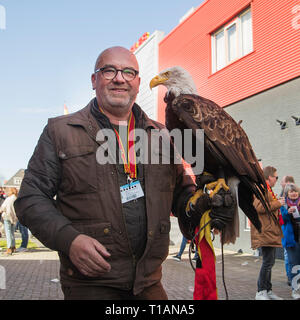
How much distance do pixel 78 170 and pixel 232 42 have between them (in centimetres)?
1140

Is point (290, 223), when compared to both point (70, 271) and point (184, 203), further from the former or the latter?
point (70, 271)

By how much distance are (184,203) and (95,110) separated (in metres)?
0.90

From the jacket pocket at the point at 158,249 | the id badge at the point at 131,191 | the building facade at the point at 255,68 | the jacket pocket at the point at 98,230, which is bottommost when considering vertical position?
the jacket pocket at the point at 158,249

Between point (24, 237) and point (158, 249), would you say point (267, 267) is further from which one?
point (24, 237)

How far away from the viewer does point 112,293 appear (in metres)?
1.97

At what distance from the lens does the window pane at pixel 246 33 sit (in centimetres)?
1119

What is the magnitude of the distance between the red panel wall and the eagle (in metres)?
7.75

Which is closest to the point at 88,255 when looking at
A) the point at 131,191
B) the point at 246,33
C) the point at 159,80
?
the point at 131,191

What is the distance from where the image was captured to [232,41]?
12.0 metres

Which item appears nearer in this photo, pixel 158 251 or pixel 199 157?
pixel 158 251

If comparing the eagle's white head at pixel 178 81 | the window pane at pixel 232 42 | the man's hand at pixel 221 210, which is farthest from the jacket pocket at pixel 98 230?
the window pane at pixel 232 42

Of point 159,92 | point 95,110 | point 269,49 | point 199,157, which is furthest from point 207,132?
point 159,92

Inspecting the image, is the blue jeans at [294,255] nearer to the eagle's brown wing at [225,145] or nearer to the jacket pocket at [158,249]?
the eagle's brown wing at [225,145]
